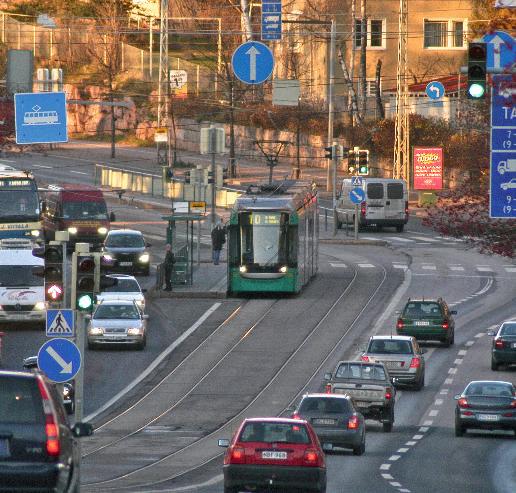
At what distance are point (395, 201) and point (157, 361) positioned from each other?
30980 mm

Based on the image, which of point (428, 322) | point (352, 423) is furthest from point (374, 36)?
point (352, 423)

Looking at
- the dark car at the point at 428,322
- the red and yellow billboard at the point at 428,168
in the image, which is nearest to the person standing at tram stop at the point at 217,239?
the dark car at the point at 428,322

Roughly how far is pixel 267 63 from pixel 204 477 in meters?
20.8

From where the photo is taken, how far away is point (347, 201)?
237 ft

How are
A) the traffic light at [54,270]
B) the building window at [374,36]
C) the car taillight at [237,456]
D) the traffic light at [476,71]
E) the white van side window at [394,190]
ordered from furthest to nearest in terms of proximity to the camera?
the building window at [374,36]
the white van side window at [394,190]
the traffic light at [54,270]
the car taillight at [237,456]
the traffic light at [476,71]

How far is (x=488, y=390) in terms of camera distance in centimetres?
Result: 3466

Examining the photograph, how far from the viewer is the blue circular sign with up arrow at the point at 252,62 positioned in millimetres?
46500

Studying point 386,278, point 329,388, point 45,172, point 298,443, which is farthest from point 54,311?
point 45,172

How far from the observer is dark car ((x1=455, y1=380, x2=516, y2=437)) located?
112ft

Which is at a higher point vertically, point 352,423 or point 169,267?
point 169,267

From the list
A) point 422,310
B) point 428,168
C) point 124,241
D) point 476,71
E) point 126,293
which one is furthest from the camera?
point 428,168

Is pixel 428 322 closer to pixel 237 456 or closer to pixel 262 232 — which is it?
pixel 262 232

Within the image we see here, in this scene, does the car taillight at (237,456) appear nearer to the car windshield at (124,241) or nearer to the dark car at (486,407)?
the dark car at (486,407)

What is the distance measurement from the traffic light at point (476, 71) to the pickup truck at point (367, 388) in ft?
45.9
